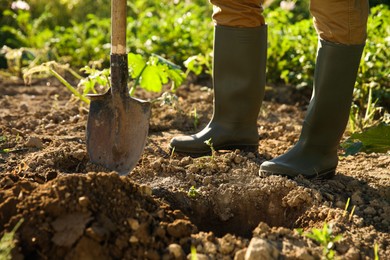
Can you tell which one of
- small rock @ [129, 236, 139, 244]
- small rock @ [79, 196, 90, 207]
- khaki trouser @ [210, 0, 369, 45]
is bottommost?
small rock @ [129, 236, 139, 244]

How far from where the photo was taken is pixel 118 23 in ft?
10.3

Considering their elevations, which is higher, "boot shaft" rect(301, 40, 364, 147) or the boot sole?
"boot shaft" rect(301, 40, 364, 147)

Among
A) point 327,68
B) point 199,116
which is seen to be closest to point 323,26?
point 327,68

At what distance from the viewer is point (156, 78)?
4117 mm

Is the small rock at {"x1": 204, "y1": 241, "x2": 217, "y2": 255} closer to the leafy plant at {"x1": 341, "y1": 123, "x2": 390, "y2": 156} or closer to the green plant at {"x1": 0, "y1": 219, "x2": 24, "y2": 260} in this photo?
the green plant at {"x1": 0, "y1": 219, "x2": 24, "y2": 260}

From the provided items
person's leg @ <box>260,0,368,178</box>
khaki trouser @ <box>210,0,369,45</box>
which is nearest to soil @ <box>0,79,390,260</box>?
person's leg @ <box>260,0,368,178</box>

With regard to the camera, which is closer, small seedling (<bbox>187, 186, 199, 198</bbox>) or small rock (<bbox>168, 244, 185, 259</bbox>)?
small rock (<bbox>168, 244, 185, 259</bbox>)

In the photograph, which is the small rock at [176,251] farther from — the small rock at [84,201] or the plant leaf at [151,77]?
the plant leaf at [151,77]

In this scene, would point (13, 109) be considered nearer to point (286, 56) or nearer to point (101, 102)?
point (101, 102)

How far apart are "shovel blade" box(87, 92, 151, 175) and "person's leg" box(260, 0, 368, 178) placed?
0.60m

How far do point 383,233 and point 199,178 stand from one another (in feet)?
2.89

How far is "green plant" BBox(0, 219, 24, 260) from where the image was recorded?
2207 millimetres

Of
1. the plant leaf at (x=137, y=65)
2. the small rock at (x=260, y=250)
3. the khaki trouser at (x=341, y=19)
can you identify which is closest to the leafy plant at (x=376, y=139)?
the khaki trouser at (x=341, y=19)

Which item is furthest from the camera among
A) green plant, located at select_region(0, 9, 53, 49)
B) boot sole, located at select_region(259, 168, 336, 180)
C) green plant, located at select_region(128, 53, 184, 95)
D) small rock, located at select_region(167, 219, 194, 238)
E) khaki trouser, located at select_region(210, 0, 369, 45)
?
green plant, located at select_region(0, 9, 53, 49)
